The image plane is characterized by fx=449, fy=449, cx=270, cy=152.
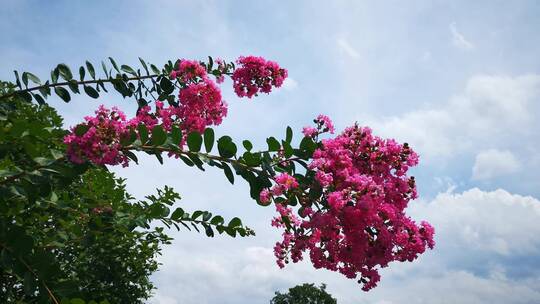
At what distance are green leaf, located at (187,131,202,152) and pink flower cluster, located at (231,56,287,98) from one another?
85.2 inches

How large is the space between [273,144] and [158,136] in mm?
736

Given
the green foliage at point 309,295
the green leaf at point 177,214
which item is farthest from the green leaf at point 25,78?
the green foliage at point 309,295

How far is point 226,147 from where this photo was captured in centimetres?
278

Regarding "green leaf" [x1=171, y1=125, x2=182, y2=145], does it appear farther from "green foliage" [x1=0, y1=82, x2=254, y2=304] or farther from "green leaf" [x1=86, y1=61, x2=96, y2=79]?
"green leaf" [x1=86, y1=61, x2=96, y2=79]

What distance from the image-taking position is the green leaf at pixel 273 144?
293 centimetres

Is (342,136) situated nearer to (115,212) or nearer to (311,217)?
(311,217)

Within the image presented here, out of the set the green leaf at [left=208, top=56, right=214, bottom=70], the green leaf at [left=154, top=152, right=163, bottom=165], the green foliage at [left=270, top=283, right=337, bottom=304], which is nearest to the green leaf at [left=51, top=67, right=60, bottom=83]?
the green leaf at [left=208, top=56, right=214, bottom=70]

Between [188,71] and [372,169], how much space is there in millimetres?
2521

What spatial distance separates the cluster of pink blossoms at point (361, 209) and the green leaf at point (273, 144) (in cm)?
28

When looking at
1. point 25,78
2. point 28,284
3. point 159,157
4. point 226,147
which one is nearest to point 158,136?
point 159,157

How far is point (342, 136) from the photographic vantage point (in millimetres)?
2990

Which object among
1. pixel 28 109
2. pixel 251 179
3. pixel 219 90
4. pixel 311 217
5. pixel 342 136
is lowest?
pixel 311 217

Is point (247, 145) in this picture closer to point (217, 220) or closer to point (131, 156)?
point (131, 156)

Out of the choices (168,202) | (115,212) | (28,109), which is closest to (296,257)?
(115,212)
